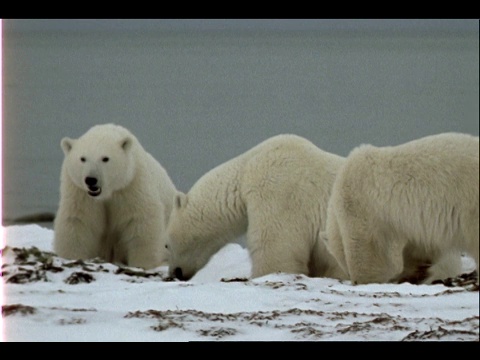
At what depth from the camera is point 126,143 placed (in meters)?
7.09

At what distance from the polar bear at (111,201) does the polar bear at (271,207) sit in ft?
0.86

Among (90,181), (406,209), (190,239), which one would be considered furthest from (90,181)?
(406,209)

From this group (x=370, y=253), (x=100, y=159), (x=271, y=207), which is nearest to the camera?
(x=370, y=253)

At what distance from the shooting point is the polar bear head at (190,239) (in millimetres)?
7223

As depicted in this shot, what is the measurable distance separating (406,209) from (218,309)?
4.42ft

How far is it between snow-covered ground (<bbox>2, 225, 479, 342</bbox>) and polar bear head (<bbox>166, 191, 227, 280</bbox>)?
3.52 feet

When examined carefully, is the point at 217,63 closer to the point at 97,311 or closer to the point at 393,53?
the point at 393,53

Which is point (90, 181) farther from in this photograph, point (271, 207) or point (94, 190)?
point (271, 207)

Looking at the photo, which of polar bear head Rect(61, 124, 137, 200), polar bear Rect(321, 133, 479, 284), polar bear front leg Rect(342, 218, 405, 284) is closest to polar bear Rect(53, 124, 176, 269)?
polar bear head Rect(61, 124, 137, 200)

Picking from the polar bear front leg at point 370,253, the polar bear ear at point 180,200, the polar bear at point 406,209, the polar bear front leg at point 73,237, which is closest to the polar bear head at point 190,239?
the polar bear ear at point 180,200

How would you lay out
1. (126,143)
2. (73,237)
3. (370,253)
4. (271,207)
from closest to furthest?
(370,253) < (271,207) < (126,143) < (73,237)

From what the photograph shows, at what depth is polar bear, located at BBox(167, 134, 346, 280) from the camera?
267 inches

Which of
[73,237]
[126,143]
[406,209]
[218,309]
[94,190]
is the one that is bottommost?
[218,309]

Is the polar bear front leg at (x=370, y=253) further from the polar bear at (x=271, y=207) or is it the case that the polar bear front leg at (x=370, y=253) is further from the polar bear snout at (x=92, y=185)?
the polar bear snout at (x=92, y=185)
